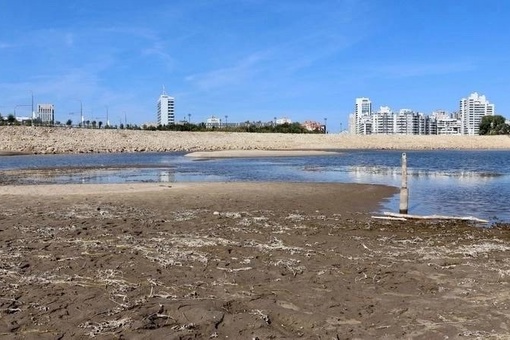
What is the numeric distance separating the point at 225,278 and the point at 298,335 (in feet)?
7.41

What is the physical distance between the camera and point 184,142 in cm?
9581

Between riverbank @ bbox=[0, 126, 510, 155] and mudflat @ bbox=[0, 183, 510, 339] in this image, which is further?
riverbank @ bbox=[0, 126, 510, 155]

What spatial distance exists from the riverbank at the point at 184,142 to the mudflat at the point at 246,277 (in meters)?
66.1

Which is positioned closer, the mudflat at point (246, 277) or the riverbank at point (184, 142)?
the mudflat at point (246, 277)

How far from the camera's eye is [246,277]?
7.43m

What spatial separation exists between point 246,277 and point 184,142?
294ft

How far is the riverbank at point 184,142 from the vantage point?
260ft

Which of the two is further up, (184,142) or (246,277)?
(184,142)

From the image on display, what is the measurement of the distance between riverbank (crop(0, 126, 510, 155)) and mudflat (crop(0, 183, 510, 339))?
66.1m

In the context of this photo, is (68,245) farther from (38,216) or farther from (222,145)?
(222,145)

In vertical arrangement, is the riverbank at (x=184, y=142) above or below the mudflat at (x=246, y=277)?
above

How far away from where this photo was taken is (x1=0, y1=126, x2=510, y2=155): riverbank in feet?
260

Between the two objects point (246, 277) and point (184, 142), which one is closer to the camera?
point (246, 277)

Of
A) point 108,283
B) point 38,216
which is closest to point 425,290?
point 108,283
